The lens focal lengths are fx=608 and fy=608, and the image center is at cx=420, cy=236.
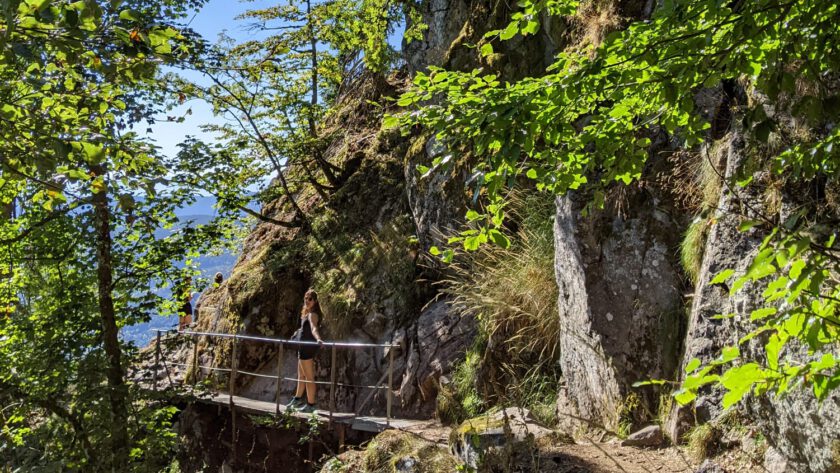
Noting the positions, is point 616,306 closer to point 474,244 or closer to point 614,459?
point 614,459

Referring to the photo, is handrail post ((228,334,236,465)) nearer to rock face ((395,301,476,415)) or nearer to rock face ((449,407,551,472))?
rock face ((395,301,476,415))

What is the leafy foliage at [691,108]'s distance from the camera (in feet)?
5.89

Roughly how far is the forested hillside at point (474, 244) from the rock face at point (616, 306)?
2cm

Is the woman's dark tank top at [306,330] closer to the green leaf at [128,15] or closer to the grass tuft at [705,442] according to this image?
the grass tuft at [705,442]

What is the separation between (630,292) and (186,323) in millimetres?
9997

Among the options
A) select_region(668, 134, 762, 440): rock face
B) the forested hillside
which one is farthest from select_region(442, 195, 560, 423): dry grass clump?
select_region(668, 134, 762, 440): rock face

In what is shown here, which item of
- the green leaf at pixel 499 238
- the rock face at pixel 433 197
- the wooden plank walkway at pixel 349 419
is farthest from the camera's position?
the rock face at pixel 433 197

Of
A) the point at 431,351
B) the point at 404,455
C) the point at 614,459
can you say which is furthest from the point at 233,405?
the point at 614,459

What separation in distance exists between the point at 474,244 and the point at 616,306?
9.72ft

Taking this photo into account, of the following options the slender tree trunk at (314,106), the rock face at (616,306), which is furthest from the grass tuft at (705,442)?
the slender tree trunk at (314,106)

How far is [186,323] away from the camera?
1274 centimetres

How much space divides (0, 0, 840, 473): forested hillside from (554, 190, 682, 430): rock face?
0.02 metres

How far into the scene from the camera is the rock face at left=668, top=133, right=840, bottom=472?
3.45 metres

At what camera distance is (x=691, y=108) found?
2832mm
